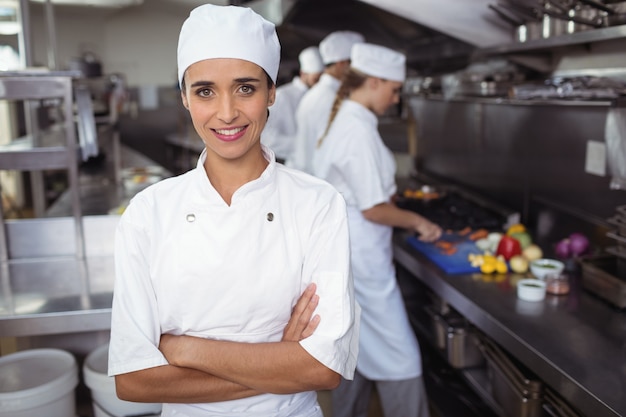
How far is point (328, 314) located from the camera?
122 centimetres

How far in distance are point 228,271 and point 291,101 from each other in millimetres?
4434

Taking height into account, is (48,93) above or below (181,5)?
below

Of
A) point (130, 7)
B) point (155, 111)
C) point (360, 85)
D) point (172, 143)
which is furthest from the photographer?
point (130, 7)

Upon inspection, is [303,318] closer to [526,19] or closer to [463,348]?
[463,348]

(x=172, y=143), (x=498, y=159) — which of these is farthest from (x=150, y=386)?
(x=172, y=143)

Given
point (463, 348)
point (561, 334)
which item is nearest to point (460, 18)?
point (463, 348)

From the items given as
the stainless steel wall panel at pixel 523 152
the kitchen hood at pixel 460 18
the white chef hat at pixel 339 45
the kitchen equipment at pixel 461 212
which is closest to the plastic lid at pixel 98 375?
the kitchen equipment at pixel 461 212

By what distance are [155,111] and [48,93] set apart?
7156 millimetres

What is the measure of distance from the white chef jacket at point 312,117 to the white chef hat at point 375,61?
151 cm

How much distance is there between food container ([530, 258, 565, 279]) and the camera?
7.44ft

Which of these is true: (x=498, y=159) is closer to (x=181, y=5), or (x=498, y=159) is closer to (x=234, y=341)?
(x=234, y=341)

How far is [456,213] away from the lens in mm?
3238

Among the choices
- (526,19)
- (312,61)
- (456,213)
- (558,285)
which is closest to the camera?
(558,285)

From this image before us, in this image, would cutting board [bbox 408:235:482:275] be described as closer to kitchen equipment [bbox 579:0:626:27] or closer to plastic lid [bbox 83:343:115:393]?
kitchen equipment [bbox 579:0:626:27]
